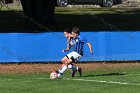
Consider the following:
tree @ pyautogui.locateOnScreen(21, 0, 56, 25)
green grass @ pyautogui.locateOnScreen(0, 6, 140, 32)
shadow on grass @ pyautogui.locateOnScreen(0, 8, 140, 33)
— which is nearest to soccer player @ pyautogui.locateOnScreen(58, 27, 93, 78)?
shadow on grass @ pyautogui.locateOnScreen(0, 8, 140, 33)

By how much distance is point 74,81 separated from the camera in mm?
16234

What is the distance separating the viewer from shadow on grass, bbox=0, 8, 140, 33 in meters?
29.8

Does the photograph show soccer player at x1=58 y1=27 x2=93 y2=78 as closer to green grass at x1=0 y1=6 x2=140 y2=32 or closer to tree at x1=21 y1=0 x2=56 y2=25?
green grass at x1=0 y1=6 x2=140 y2=32

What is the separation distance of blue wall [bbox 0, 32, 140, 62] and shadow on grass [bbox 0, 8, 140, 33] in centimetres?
535

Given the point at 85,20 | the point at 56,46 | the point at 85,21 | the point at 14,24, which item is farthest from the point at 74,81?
the point at 85,20

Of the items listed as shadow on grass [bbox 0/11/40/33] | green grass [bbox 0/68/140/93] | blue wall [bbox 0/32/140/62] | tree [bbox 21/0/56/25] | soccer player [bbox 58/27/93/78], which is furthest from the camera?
tree [bbox 21/0/56/25]

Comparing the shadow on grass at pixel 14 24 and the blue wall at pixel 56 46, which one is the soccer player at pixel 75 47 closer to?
the blue wall at pixel 56 46

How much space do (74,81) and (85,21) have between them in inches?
660

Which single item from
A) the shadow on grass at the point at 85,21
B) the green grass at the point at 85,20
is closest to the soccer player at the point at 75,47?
the shadow on grass at the point at 85,21

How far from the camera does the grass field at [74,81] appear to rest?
14.4m

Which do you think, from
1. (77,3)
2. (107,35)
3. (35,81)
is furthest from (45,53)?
(77,3)

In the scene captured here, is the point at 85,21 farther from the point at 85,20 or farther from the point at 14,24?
the point at 14,24

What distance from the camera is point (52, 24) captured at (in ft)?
99.3

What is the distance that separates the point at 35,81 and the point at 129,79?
9.83 feet
